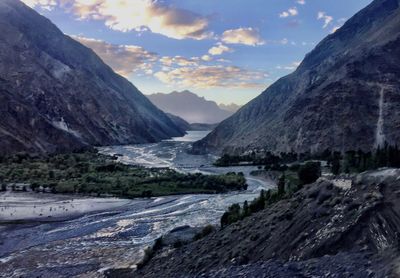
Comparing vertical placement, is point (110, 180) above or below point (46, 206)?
above

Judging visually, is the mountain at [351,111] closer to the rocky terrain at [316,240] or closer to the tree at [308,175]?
the tree at [308,175]

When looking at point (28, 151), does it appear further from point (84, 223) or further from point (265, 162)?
point (84, 223)

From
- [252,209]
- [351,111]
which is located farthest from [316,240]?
[351,111]

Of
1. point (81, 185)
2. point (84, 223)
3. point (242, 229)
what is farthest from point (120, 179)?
point (242, 229)

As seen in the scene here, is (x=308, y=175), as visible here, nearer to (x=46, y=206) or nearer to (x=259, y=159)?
(x=46, y=206)

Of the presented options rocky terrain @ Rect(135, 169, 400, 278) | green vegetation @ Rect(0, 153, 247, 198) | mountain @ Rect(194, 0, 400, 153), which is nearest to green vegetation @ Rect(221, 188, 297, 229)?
rocky terrain @ Rect(135, 169, 400, 278)

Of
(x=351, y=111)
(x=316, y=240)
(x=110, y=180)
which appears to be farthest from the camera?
(x=351, y=111)

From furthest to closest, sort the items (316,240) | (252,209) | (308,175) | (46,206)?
(46,206) < (308,175) < (252,209) < (316,240)
